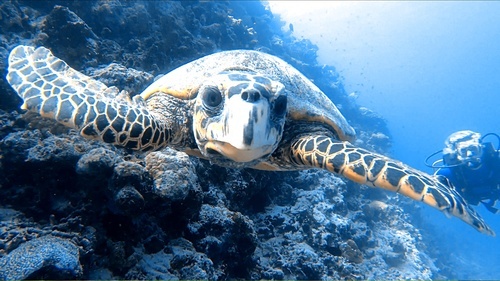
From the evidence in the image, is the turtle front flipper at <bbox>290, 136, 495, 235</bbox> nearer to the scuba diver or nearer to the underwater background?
the underwater background

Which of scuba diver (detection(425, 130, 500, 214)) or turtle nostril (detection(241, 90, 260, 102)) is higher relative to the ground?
scuba diver (detection(425, 130, 500, 214))

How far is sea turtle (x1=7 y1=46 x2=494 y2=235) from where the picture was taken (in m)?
2.20

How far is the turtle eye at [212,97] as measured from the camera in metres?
2.52

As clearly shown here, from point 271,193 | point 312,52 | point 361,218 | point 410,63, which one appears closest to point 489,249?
point 312,52

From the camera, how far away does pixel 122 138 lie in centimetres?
253

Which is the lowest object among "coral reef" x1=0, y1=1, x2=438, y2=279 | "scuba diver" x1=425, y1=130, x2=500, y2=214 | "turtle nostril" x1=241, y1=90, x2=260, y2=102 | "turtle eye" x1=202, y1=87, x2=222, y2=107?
"coral reef" x1=0, y1=1, x2=438, y2=279

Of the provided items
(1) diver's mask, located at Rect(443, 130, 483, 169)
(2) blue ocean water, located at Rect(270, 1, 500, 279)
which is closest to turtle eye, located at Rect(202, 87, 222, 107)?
(1) diver's mask, located at Rect(443, 130, 483, 169)

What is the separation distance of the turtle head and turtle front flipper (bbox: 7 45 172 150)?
1.79 feet

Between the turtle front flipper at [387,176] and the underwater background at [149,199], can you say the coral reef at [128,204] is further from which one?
the turtle front flipper at [387,176]

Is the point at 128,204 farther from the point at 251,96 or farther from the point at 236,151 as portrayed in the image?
the point at 251,96

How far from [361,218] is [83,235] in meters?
7.79

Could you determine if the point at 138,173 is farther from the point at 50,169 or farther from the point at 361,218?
the point at 361,218

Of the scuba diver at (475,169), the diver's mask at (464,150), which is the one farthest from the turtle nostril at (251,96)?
the diver's mask at (464,150)

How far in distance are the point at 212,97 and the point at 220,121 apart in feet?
1.15
